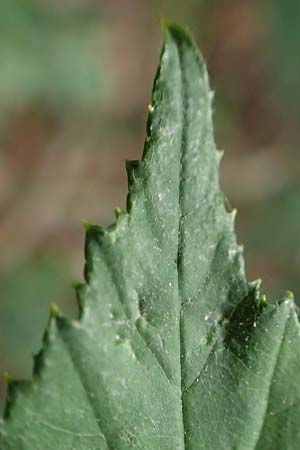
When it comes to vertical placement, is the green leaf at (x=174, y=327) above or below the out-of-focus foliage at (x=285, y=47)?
below

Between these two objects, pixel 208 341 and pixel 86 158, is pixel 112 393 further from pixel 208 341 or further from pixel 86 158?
pixel 86 158

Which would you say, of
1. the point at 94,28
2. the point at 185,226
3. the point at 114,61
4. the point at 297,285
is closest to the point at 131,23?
the point at 114,61

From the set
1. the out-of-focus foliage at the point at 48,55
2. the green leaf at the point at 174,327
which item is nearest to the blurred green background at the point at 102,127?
the out-of-focus foliage at the point at 48,55

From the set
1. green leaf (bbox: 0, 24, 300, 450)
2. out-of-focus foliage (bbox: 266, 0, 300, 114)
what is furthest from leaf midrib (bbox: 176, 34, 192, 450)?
out-of-focus foliage (bbox: 266, 0, 300, 114)

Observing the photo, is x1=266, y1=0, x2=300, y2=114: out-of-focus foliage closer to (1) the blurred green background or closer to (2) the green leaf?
(1) the blurred green background

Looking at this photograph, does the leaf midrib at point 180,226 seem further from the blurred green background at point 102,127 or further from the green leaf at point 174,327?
the blurred green background at point 102,127

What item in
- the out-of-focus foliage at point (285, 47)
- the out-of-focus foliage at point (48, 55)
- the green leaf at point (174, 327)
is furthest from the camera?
the out-of-focus foliage at point (285, 47)
